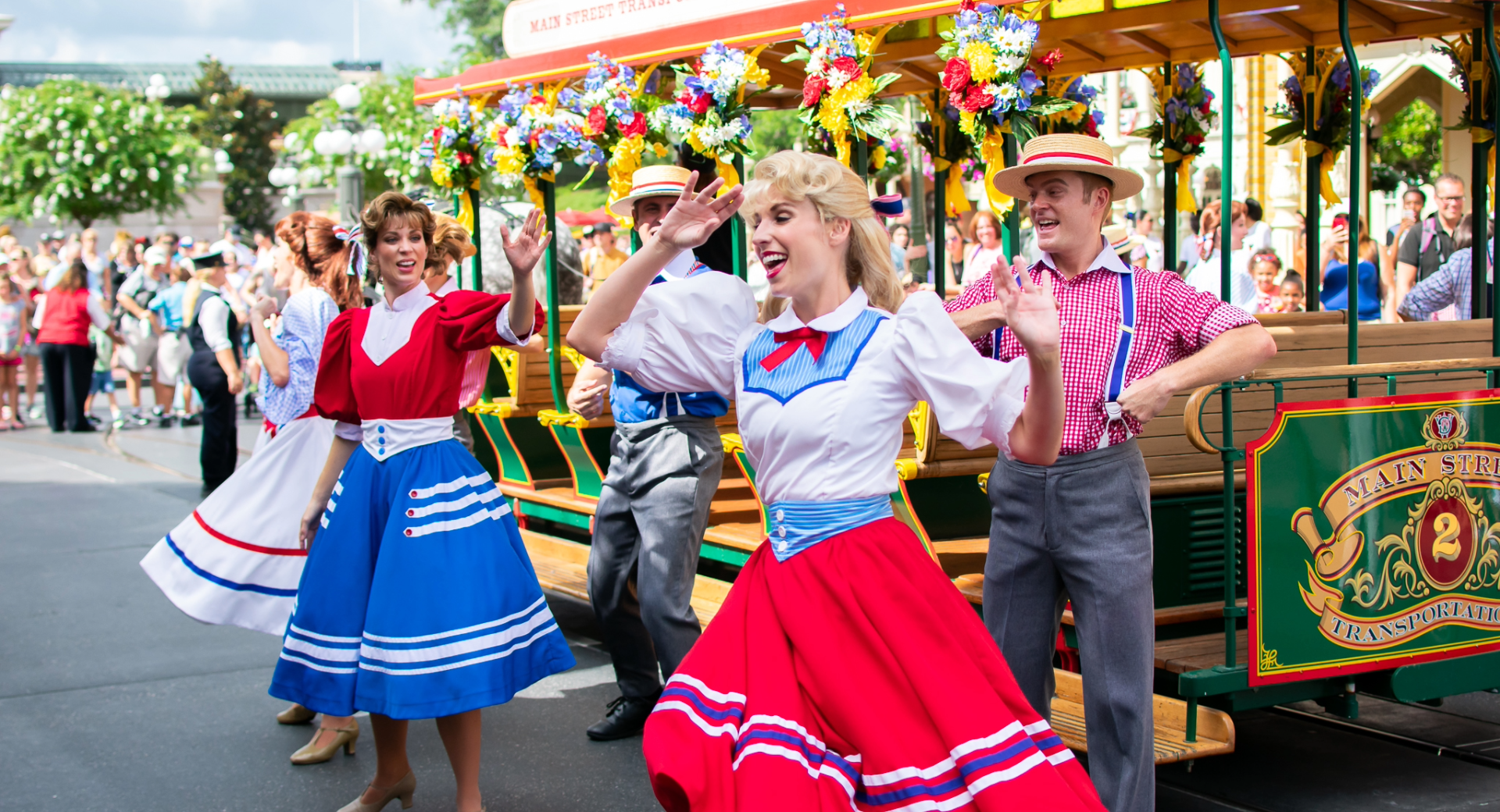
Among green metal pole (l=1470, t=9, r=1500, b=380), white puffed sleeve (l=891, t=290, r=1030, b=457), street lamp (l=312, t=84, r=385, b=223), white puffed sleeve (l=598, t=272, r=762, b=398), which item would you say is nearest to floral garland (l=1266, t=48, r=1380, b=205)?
green metal pole (l=1470, t=9, r=1500, b=380)

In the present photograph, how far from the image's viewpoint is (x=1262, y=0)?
16.7ft

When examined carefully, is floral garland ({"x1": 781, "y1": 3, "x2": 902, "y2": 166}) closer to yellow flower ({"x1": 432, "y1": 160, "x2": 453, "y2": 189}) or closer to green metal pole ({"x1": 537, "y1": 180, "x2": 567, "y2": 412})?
green metal pole ({"x1": 537, "y1": 180, "x2": 567, "y2": 412})

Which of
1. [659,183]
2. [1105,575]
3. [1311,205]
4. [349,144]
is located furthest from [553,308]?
[349,144]

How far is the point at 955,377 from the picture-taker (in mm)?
2834

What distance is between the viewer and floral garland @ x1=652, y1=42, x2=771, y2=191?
542cm

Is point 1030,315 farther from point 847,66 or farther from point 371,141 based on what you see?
point 371,141

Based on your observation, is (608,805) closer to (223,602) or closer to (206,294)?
(223,602)

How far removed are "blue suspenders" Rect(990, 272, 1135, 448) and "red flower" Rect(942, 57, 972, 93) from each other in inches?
38.9

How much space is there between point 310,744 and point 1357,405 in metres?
3.66

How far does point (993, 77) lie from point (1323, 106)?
A: 7.89ft

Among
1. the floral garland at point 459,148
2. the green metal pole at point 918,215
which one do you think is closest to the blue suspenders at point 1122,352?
the floral garland at point 459,148

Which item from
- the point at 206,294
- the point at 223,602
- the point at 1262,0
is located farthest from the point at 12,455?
the point at 1262,0

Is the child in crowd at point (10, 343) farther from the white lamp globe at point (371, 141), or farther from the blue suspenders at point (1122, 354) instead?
the blue suspenders at point (1122, 354)

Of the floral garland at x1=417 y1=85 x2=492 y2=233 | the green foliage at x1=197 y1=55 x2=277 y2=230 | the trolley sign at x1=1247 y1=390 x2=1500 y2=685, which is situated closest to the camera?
the trolley sign at x1=1247 y1=390 x2=1500 y2=685
